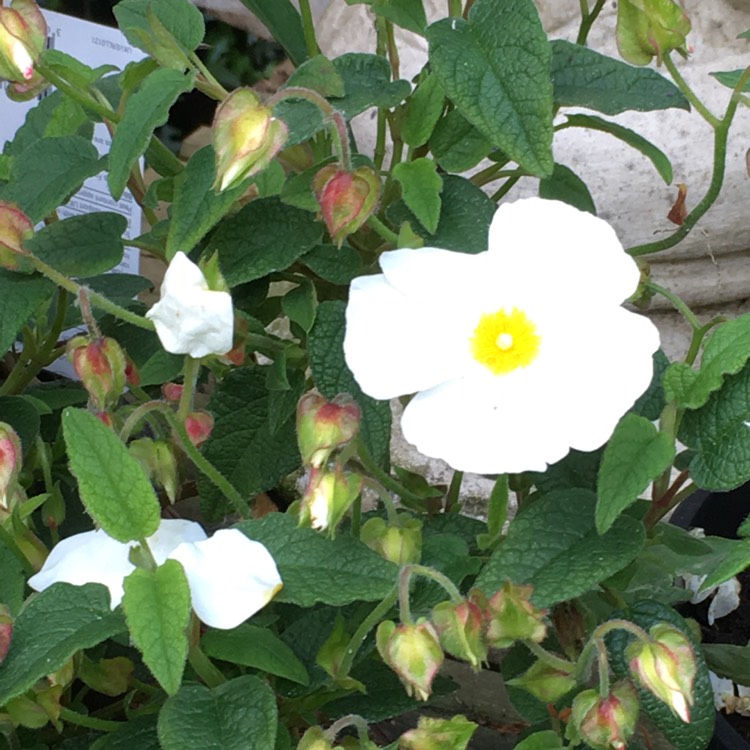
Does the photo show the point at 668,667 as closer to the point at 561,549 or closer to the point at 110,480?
the point at 561,549

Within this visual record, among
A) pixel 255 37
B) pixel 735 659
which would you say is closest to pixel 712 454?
pixel 735 659

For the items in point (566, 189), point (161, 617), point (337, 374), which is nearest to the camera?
point (161, 617)

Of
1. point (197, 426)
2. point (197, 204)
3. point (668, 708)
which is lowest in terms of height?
point (668, 708)

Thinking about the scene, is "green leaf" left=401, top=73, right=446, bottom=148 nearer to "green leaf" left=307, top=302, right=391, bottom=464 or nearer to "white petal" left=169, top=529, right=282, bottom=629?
"green leaf" left=307, top=302, right=391, bottom=464

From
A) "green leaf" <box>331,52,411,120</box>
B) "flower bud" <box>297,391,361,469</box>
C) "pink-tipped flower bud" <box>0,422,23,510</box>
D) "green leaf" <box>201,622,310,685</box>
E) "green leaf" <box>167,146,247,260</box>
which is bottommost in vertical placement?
"green leaf" <box>201,622,310,685</box>

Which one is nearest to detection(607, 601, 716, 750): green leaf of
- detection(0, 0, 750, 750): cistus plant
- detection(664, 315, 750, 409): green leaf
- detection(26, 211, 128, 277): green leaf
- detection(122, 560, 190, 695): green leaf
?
detection(0, 0, 750, 750): cistus plant

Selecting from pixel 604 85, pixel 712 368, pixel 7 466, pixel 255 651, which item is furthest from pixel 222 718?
pixel 604 85

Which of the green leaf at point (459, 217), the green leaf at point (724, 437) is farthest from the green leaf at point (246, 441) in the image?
the green leaf at point (724, 437)

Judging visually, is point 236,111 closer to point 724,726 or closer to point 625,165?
point 724,726
